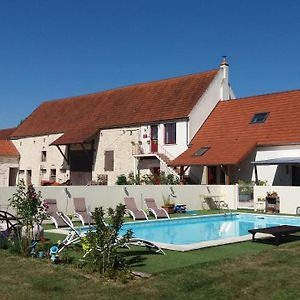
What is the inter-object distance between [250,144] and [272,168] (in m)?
2.01

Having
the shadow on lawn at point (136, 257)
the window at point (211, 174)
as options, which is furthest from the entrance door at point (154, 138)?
the shadow on lawn at point (136, 257)

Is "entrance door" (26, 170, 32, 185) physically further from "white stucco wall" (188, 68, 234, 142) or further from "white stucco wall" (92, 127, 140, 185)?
"white stucco wall" (188, 68, 234, 142)

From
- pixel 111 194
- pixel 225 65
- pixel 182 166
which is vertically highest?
pixel 225 65

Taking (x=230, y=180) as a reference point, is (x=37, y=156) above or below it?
above

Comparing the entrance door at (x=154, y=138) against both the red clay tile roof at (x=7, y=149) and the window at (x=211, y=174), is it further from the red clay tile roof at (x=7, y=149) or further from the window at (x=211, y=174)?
the red clay tile roof at (x=7, y=149)

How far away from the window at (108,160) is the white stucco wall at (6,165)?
37.2 feet

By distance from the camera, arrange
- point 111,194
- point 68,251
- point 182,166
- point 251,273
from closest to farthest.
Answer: point 251,273
point 68,251
point 111,194
point 182,166

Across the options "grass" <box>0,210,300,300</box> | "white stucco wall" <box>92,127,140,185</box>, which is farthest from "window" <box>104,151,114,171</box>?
"grass" <box>0,210,300,300</box>

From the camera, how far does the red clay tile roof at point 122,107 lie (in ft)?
111

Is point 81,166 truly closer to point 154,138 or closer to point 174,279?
point 154,138

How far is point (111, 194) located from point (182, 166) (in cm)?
1008

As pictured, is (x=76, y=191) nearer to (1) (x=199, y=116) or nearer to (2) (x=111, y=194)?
(2) (x=111, y=194)

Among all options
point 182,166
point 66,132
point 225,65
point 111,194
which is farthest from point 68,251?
point 66,132

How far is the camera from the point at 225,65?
113 feet
